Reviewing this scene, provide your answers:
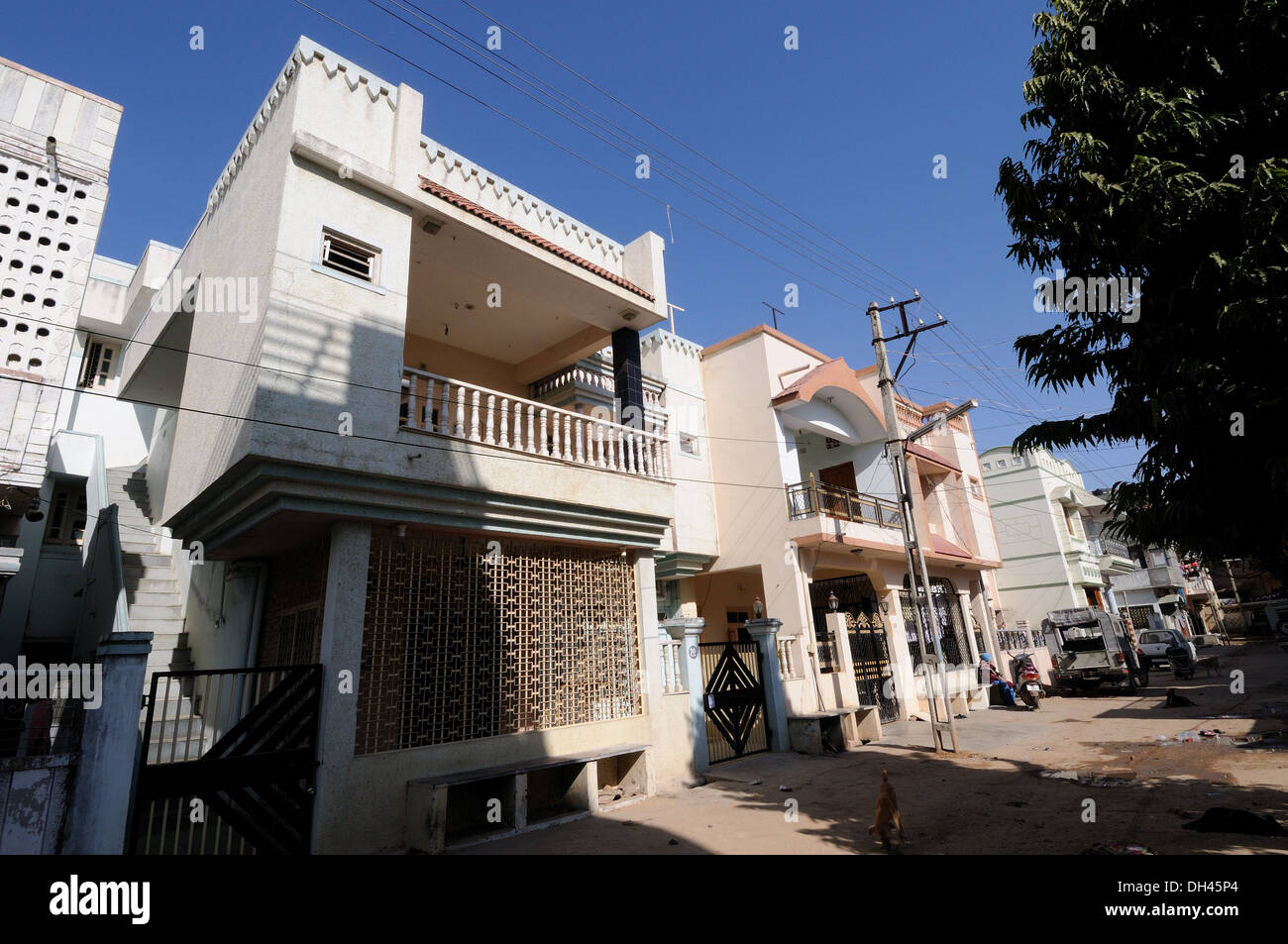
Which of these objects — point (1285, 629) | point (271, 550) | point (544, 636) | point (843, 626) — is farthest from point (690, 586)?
point (1285, 629)

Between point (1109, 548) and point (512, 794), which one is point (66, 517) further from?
point (1109, 548)

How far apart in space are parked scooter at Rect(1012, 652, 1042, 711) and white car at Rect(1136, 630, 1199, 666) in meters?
5.45

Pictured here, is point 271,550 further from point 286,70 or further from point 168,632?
point 286,70

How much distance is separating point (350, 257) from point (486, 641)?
5.01 metres

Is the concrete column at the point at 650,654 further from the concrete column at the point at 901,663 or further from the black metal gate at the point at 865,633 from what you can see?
the concrete column at the point at 901,663

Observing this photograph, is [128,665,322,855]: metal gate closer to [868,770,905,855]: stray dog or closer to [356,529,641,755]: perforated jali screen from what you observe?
[356,529,641,755]: perforated jali screen

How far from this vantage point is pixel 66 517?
40.4 ft

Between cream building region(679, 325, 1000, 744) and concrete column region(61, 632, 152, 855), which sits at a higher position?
cream building region(679, 325, 1000, 744)

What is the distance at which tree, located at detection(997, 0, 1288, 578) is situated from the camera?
16.0ft

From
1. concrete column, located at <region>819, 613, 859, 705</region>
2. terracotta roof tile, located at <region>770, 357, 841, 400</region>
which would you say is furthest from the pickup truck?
terracotta roof tile, located at <region>770, 357, 841, 400</region>

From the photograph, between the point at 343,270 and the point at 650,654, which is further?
the point at 650,654

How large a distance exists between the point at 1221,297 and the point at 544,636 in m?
7.90

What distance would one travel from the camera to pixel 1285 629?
117 feet

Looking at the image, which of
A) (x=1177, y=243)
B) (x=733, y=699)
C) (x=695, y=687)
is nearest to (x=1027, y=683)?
(x=733, y=699)
